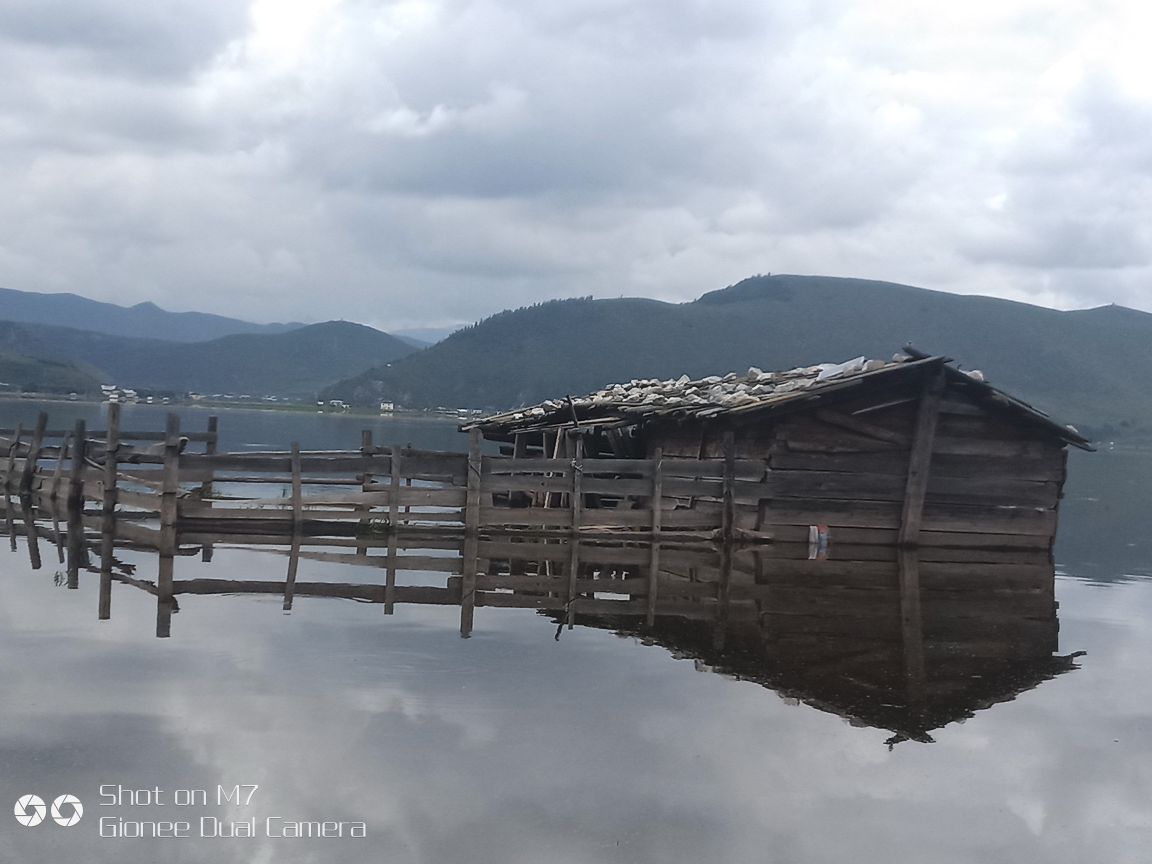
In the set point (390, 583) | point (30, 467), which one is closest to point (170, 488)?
point (390, 583)

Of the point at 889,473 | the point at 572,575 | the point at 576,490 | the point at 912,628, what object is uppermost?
the point at 889,473

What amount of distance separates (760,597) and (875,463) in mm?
6994

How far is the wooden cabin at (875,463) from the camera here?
20266 millimetres

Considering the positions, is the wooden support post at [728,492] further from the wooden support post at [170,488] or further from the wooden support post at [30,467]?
the wooden support post at [30,467]

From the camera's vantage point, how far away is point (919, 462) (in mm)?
20625

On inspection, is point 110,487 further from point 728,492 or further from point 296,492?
point 728,492

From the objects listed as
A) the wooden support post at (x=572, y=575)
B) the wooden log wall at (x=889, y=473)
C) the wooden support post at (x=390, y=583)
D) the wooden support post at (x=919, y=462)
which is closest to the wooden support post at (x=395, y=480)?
the wooden support post at (x=390, y=583)

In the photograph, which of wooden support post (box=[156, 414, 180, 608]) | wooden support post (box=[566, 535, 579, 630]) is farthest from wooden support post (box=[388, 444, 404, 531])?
wooden support post (box=[156, 414, 180, 608])

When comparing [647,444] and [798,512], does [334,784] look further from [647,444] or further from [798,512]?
[647,444]

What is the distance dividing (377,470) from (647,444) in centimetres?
639

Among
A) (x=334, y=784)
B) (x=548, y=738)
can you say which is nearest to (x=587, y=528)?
(x=548, y=738)

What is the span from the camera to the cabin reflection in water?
10734 millimetres

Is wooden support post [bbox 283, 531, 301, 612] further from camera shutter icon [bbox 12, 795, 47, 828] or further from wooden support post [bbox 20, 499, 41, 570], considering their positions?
camera shutter icon [bbox 12, 795, 47, 828]

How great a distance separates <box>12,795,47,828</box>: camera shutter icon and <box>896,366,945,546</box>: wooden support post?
1696 cm
